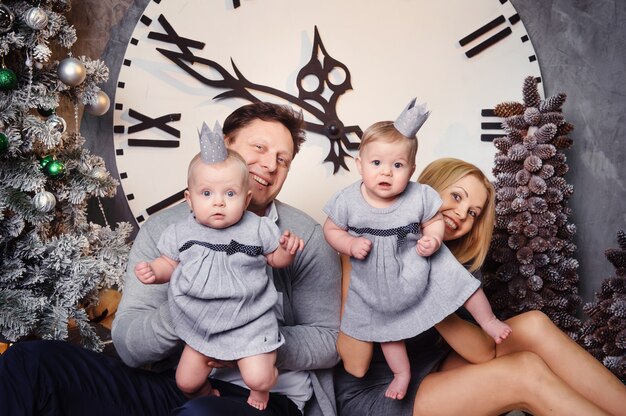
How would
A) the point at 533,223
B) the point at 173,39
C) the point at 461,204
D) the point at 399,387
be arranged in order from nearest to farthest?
1. the point at 399,387
2. the point at 461,204
3. the point at 533,223
4. the point at 173,39

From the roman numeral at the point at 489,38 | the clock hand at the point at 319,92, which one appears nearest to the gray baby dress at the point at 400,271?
the clock hand at the point at 319,92

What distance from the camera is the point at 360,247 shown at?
4.84 ft

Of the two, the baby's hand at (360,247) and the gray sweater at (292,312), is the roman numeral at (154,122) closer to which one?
the gray sweater at (292,312)

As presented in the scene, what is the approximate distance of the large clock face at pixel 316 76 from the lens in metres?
2.64

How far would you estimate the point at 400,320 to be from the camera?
155 centimetres

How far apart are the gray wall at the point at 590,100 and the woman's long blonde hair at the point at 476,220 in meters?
1.22

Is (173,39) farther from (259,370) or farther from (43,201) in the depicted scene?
(259,370)

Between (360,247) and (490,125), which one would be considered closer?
(360,247)

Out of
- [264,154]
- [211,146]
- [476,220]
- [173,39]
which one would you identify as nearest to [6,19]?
[173,39]

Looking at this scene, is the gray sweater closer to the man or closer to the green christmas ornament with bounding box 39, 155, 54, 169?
the man

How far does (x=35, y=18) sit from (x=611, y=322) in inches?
85.8

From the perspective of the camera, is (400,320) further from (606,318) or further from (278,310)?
(606,318)

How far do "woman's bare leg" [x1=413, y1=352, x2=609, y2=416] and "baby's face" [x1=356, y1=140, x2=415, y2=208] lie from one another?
20.3 inches

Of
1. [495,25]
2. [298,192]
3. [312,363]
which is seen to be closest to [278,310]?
[312,363]
